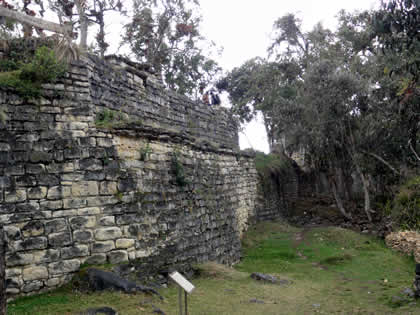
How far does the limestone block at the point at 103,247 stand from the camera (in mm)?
6379

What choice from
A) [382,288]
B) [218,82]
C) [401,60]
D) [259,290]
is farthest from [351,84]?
[218,82]

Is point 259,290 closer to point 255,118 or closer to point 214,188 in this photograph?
point 214,188

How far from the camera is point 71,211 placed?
629 cm


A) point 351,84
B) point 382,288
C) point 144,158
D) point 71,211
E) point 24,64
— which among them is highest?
point 351,84

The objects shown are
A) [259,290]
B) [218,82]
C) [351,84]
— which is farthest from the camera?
[218,82]

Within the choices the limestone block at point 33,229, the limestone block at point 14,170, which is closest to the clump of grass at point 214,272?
Answer: the limestone block at point 33,229

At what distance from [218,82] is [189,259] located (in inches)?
945

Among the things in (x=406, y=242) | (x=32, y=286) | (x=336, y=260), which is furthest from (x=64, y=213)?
(x=406, y=242)

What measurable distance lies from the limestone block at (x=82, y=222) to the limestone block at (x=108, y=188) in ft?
1.56

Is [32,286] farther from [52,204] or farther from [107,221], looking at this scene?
[107,221]

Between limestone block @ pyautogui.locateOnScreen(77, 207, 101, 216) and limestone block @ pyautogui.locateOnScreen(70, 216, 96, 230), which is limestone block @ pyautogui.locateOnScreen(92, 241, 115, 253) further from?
limestone block @ pyautogui.locateOnScreen(77, 207, 101, 216)

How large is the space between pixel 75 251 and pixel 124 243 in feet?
2.76

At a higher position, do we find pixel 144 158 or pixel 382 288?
pixel 144 158

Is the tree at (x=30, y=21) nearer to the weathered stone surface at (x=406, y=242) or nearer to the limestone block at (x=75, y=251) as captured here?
the limestone block at (x=75, y=251)
